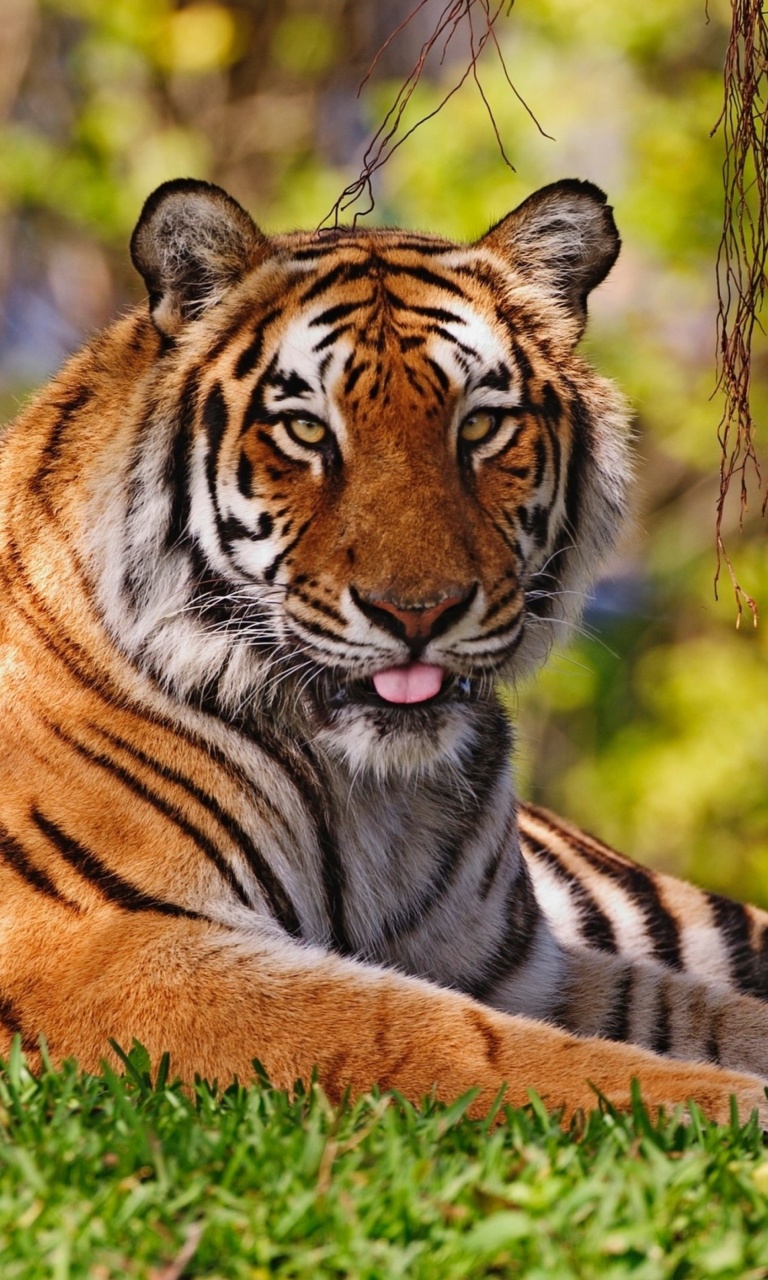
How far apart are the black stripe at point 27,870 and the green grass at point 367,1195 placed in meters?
0.62

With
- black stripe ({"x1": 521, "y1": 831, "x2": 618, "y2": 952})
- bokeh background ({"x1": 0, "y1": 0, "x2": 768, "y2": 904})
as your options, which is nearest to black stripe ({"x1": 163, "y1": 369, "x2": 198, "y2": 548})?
black stripe ({"x1": 521, "y1": 831, "x2": 618, "y2": 952})

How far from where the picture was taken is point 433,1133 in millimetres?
2277

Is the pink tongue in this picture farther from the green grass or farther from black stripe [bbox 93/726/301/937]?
the green grass

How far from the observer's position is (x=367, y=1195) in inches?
78.6

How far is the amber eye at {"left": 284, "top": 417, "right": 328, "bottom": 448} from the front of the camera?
325cm

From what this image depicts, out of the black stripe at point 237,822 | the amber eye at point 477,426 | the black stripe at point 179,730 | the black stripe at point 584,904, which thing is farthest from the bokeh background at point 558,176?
the black stripe at point 237,822

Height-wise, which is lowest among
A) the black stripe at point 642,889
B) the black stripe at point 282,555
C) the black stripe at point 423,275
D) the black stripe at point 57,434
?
the black stripe at point 642,889

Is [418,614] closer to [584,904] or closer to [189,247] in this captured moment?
[189,247]

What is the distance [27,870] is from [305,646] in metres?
0.65

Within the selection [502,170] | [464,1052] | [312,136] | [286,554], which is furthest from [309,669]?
[312,136]

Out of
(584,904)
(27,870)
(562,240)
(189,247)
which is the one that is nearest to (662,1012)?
(584,904)

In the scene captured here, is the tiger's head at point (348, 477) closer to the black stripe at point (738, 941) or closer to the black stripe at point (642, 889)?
the black stripe at point (642, 889)

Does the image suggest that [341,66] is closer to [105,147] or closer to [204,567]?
[105,147]

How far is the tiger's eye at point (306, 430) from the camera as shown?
3252 millimetres
